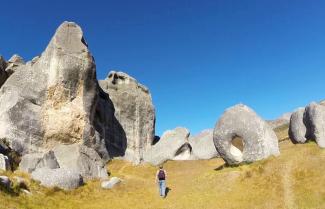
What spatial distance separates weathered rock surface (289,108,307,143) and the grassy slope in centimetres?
1077

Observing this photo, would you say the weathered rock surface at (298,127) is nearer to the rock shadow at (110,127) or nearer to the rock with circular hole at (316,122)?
the rock with circular hole at (316,122)

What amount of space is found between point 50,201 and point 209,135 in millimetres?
46988

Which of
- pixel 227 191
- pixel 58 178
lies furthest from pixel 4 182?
pixel 227 191

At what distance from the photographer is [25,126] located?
4919 cm

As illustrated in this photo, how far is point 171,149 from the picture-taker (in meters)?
70.3

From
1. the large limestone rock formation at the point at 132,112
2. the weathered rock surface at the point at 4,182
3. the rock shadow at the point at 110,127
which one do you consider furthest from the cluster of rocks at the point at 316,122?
the large limestone rock formation at the point at 132,112

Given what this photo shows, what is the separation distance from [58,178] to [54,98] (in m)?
17.4

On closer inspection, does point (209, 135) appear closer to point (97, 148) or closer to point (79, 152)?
point (97, 148)

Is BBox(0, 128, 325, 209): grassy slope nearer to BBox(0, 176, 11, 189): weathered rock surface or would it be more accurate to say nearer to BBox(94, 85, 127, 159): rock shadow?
BBox(0, 176, 11, 189): weathered rock surface

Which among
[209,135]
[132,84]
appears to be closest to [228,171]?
[209,135]

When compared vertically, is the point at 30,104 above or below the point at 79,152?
above

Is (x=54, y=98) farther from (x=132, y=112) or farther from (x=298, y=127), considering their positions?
(x=298, y=127)

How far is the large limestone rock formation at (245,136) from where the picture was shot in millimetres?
40062

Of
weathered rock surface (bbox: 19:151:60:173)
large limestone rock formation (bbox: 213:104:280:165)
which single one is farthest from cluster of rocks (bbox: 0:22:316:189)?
weathered rock surface (bbox: 19:151:60:173)
